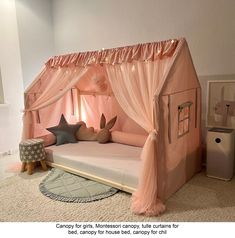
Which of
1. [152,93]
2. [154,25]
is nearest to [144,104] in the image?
[152,93]

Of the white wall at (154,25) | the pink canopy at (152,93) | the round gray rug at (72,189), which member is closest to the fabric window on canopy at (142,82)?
the pink canopy at (152,93)

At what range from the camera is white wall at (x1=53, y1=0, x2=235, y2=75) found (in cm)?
317

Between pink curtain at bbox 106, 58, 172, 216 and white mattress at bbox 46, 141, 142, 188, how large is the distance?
0.87 ft

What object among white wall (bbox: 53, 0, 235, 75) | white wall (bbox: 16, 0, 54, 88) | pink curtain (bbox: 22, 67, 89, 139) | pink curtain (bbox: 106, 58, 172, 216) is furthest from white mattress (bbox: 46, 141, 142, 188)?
white wall (bbox: 16, 0, 54, 88)

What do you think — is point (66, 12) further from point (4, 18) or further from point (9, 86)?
point (9, 86)

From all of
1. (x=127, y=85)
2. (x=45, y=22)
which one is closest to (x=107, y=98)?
(x=127, y=85)

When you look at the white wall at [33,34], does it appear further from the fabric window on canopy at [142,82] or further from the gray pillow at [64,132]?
the fabric window on canopy at [142,82]

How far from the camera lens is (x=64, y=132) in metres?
3.99

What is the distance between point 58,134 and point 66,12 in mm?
2506

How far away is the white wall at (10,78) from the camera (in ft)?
14.1

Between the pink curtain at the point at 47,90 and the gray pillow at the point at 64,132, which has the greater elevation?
the pink curtain at the point at 47,90

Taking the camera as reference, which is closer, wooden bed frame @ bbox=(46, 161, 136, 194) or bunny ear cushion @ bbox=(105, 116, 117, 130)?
wooden bed frame @ bbox=(46, 161, 136, 194)

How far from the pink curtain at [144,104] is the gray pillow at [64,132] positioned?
56.6 inches

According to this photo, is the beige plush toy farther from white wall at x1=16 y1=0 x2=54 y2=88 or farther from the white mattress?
white wall at x1=16 y1=0 x2=54 y2=88
